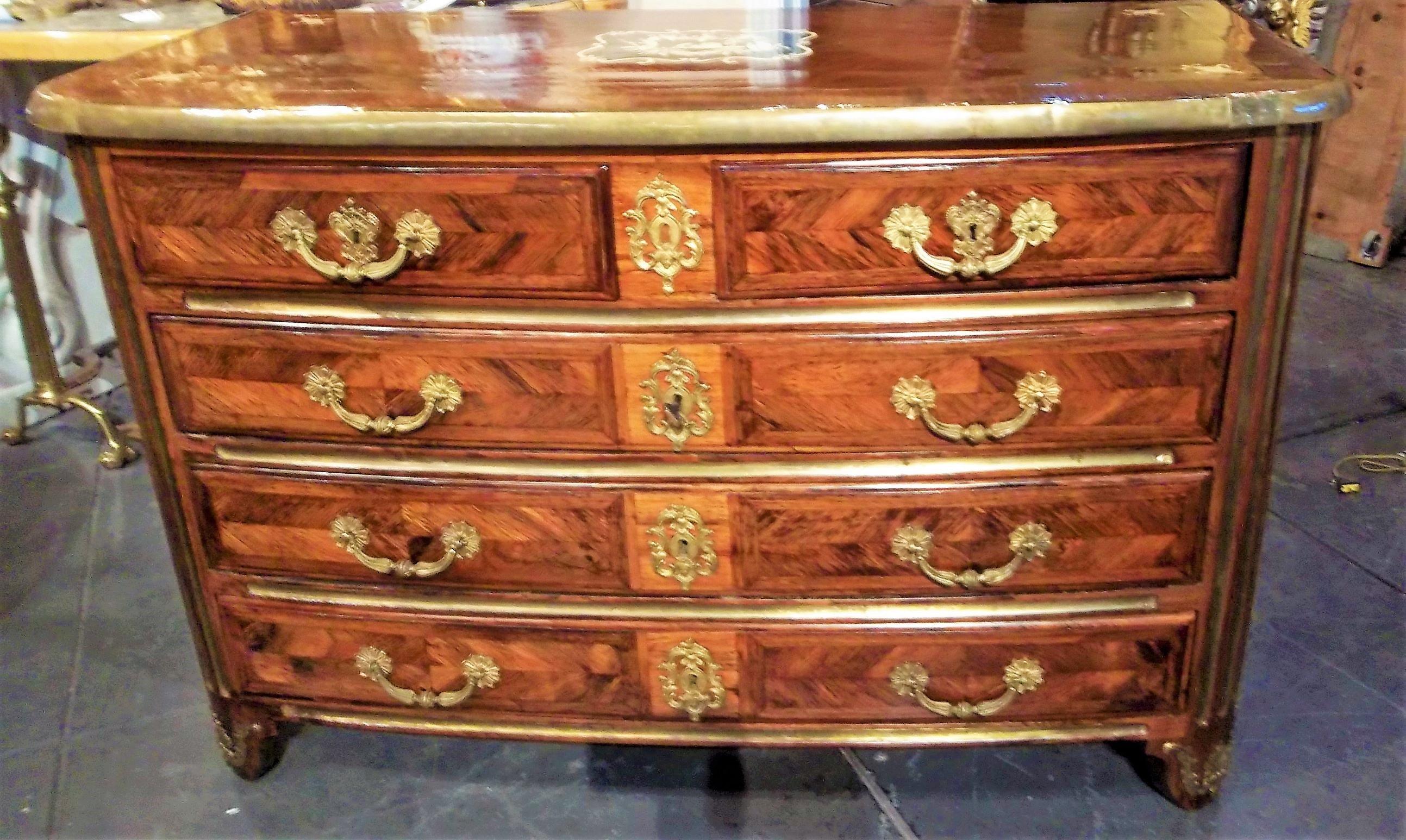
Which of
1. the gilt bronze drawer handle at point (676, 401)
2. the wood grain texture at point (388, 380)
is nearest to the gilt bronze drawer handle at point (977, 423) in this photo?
the gilt bronze drawer handle at point (676, 401)

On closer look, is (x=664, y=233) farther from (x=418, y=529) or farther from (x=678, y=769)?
(x=678, y=769)

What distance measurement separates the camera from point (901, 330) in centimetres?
110

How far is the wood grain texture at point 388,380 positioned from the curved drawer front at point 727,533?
0.07m

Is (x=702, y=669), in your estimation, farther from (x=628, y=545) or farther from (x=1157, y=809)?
(x=1157, y=809)

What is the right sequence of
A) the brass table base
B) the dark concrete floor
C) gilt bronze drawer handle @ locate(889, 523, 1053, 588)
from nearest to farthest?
gilt bronze drawer handle @ locate(889, 523, 1053, 588) < the dark concrete floor < the brass table base

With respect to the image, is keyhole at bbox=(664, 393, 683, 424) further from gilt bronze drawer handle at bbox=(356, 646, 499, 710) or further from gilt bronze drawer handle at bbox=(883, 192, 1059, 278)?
gilt bronze drawer handle at bbox=(356, 646, 499, 710)

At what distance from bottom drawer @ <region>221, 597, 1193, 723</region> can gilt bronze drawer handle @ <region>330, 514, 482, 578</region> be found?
0.24 feet

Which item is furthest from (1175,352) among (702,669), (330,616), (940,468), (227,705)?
(227,705)

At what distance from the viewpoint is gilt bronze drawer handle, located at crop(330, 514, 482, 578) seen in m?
1.24

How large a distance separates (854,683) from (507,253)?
0.66 meters

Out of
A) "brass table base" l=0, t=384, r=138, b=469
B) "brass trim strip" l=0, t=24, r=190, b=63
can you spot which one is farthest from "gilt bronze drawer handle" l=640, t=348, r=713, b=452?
"brass table base" l=0, t=384, r=138, b=469

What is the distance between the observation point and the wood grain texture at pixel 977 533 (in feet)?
3.87

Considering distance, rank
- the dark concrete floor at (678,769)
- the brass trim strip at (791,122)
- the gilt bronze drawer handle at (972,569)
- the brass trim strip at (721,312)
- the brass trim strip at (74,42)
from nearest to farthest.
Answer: the brass trim strip at (791,122)
the brass trim strip at (721,312)
the gilt bronze drawer handle at (972,569)
the dark concrete floor at (678,769)
the brass trim strip at (74,42)

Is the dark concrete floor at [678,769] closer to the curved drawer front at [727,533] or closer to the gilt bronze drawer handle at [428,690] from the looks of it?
the gilt bronze drawer handle at [428,690]
